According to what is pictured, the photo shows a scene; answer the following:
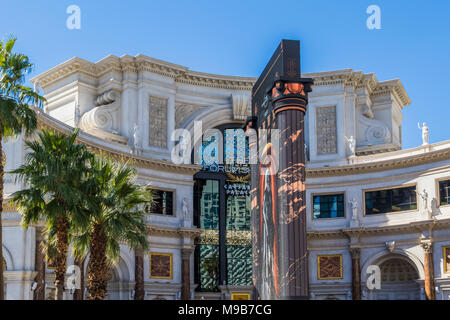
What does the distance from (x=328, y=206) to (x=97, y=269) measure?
88.2 ft

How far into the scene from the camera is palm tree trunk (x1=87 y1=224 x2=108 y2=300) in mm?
25891

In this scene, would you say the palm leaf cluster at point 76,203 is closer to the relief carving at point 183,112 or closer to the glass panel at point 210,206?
the glass panel at point 210,206

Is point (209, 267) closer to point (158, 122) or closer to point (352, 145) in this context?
point (158, 122)

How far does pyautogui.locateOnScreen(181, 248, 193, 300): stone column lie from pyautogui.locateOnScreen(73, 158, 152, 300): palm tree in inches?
751

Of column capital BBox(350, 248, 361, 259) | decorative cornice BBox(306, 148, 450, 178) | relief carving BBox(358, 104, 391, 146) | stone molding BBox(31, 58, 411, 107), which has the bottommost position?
column capital BBox(350, 248, 361, 259)

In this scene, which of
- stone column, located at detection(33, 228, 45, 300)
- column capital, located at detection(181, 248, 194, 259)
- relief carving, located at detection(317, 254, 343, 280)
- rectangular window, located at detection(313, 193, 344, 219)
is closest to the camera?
stone column, located at detection(33, 228, 45, 300)

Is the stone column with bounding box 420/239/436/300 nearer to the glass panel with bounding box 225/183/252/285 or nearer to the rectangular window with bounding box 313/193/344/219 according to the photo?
the rectangular window with bounding box 313/193/344/219

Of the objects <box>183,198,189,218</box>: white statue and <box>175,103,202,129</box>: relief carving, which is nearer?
<box>183,198,189,218</box>: white statue

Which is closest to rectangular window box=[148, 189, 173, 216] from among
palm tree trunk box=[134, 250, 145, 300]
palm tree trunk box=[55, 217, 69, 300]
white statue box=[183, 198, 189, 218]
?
white statue box=[183, 198, 189, 218]

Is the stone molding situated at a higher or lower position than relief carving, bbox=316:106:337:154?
higher

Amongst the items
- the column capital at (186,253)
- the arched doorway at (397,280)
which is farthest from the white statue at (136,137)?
the arched doorway at (397,280)
